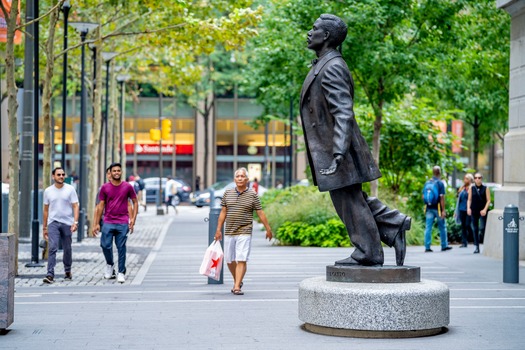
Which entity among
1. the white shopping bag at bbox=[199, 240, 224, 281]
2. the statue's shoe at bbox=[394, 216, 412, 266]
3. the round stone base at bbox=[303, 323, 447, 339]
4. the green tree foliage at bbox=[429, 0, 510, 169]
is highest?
the green tree foliage at bbox=[429, 0, 510, 169]

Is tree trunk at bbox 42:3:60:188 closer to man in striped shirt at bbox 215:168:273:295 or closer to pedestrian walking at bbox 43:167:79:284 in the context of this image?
pedestrian walking at bbox 43:167:79:284

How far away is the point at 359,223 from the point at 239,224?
409cm

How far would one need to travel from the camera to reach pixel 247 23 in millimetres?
25547

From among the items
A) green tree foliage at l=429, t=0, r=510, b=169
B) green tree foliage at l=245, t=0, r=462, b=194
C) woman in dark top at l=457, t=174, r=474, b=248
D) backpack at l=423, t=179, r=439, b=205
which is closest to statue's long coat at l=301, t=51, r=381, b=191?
backpack at l=423, t=179, r=439, b=205

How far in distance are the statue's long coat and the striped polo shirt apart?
3.99 meters

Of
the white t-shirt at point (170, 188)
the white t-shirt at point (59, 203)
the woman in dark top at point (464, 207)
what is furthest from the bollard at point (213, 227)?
the white t-shirt at point (170, 188)

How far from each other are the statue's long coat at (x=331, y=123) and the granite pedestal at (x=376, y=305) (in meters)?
0.91

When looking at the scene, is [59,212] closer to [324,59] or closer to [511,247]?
[511,247]

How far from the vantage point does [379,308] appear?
10016 mm

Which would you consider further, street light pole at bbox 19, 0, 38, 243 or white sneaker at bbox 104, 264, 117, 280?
street light pole at bbox 19, 0, 38, 243

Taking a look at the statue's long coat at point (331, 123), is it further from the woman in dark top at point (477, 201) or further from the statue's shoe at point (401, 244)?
the woman in dark top at point (477, 201)

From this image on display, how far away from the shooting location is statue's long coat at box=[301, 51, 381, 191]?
10656 mm

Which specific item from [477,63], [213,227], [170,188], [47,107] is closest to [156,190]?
Result: [170,188]

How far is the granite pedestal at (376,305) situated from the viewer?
Answer: 1002cm
